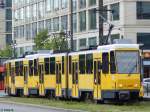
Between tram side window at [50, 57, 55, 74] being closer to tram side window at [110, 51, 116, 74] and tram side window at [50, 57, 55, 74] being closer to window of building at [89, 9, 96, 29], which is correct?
tram side window at [110, 51, 116, 74]

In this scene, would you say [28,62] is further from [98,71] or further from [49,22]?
[49,22]

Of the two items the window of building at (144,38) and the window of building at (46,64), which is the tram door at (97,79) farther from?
the window of building at (144,38)

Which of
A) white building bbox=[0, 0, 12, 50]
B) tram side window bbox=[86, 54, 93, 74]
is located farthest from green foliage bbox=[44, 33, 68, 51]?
white building bbox=[0, 0, 12, 50]

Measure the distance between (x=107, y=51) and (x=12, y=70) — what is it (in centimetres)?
2090

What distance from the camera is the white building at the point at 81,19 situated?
273 ft

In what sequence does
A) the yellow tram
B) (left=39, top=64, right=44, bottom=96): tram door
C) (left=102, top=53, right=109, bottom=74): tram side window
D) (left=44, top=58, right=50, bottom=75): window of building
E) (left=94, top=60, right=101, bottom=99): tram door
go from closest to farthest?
1. the yellow tram
2. (left=102, top=53, right=109, bottom=74): tram side window
3. (left=94, top=60, right=101, bottom=99): tram door
4. (left=44, top=58, right=50, bottom=75): window of building
5. (left=39, top=64, right=44, bottom=96): tram door

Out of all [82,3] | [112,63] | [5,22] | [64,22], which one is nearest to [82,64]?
[112,63]

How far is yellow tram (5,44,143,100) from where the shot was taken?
34.5 meters

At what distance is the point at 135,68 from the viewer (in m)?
34.7

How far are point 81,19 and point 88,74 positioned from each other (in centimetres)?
5781

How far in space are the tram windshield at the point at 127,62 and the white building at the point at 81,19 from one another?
44883mm

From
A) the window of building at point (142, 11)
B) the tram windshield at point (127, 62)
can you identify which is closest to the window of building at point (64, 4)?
the window of building at point (142, 11)

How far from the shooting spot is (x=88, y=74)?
3784 cm

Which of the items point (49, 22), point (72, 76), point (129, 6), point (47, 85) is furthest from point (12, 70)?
point (49, 22)
